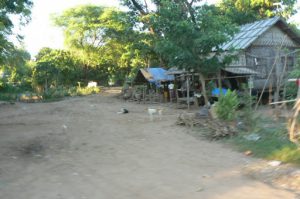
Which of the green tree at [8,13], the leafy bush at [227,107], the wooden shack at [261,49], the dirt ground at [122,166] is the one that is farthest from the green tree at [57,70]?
the leafy bush at [227,107]

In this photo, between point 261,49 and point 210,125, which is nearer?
point 210,125

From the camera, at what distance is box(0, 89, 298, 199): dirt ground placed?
6.04 m

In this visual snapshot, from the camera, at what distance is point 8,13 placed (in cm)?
1844

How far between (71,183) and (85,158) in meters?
2.03

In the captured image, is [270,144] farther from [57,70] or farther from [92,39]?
[92,39]

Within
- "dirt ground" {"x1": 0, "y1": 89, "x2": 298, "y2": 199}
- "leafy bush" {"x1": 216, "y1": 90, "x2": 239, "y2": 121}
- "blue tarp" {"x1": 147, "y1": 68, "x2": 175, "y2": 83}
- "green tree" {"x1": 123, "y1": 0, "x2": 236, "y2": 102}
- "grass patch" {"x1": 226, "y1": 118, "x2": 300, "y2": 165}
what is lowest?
"dirt ground" {"x1": 0, "y1": 89, "x2": 298, "y2": 199}

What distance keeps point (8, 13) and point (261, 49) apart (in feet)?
42.1

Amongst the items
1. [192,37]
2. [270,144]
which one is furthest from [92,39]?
[270,144]

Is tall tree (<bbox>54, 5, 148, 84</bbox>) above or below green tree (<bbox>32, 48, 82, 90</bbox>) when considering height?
above

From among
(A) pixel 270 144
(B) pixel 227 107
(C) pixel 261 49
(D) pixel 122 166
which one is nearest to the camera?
(D) pixel 122 166

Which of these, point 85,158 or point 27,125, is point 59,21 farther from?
point 85,158

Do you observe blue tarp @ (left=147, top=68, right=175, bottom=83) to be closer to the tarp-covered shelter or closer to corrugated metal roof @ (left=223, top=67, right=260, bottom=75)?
the tarp-covered shelter

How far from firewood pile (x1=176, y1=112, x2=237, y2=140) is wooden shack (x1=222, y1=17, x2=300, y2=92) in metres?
6.83

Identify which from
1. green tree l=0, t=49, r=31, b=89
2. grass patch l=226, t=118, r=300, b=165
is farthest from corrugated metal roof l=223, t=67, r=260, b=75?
green tree l=0, t=49, r=31, b=89
